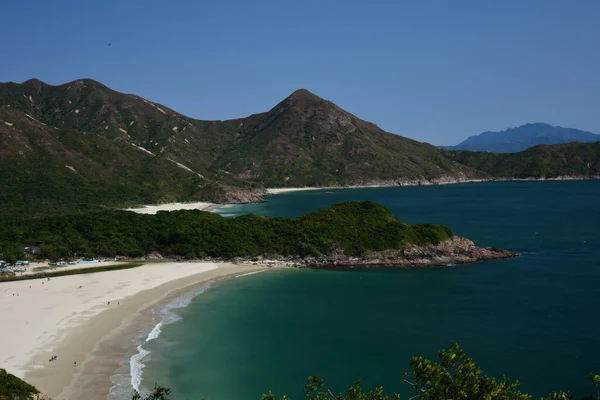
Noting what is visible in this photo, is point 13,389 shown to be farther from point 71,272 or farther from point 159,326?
point 71,272

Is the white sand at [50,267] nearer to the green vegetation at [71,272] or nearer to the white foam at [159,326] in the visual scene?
the green vegetation at [71,272]

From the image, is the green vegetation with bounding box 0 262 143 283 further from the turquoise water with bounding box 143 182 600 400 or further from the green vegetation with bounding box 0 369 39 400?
the green vegetation with bounding box 0 369 39 400

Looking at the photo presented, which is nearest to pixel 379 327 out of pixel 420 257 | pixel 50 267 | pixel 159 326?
pixel 159 326

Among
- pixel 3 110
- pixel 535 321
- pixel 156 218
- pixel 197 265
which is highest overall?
pixel 3 110

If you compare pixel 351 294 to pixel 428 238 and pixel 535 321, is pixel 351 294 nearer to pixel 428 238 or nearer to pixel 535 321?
pixel 535 321

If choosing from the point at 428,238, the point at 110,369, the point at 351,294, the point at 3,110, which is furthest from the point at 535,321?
the point at 3,110

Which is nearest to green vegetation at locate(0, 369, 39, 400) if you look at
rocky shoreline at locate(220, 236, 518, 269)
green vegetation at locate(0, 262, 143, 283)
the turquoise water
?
the turquoise water
